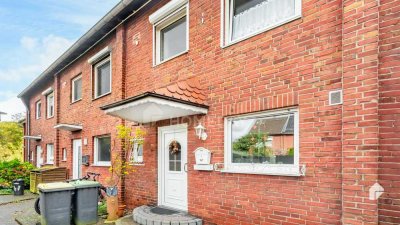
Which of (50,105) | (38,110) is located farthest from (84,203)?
(38,110)

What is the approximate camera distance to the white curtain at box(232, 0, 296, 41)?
215 inches

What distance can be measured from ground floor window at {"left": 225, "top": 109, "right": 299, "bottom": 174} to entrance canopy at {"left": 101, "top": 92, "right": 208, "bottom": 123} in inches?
34.5

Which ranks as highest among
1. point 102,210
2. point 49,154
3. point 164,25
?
point 164,25

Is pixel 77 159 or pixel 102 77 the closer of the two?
pixel 102 77

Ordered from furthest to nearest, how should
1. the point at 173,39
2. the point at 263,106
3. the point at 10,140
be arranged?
1. the point at 10,140
2. the point at 173,39
3. the point at 263,106

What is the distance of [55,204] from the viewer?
23.9 feet

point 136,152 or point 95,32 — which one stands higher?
point 95,32

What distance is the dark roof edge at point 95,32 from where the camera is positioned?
9.30 meters

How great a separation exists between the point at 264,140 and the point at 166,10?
14.8 feet

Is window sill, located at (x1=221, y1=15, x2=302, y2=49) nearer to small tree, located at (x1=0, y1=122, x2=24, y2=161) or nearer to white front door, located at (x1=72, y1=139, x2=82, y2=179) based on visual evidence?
white front door, located at (x1=72, y1=139, x2=82, y2=179)

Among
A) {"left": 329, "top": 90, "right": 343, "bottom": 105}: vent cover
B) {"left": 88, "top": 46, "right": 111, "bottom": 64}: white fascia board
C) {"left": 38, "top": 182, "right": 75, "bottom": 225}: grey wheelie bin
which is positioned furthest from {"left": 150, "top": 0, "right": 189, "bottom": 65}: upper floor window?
{"left": 38, "top": 182, "right": 75, "bottom": 225}: grey wheelie bin

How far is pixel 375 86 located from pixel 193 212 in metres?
4.57

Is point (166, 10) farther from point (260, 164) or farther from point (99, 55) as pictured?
point (260, 164)

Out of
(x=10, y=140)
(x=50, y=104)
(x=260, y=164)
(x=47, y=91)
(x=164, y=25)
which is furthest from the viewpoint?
(x=10, y=140)
